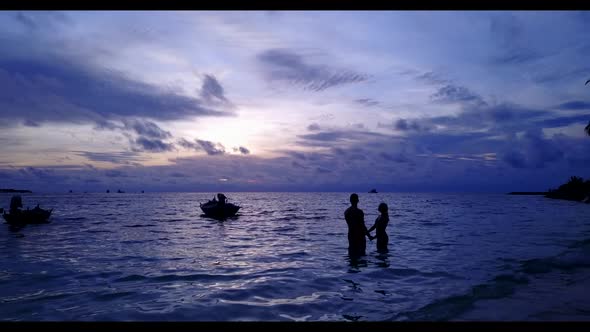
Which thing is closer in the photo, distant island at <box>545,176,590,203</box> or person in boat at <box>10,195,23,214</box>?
person in boat at <box>10,195,23,214</box>

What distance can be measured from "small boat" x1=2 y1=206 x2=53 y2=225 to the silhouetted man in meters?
34.5

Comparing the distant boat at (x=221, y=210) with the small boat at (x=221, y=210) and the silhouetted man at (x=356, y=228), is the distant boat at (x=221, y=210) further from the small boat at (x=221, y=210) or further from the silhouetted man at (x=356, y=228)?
the silhouetted man at (x=356, y=228)

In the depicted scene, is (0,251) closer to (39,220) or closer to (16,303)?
(16,303)

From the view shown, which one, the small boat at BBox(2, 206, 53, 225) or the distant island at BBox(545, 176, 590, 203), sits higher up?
the distant island at BBox(545, 176, 590, 203)

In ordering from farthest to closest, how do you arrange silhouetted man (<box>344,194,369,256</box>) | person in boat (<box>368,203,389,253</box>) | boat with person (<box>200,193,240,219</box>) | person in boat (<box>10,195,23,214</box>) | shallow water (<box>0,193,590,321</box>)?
boat with person (<box>200,193,240,219</box>) → person in boat (<box>10,195,23,214</box>) → person in boat (<box>368,203,389,253</box>) → silhouetted man (<box>344,194,369,256</box>) → shallow water (<box>0,193,590,321</box>)

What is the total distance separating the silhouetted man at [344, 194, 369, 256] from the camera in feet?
48.1

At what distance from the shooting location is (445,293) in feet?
33.1

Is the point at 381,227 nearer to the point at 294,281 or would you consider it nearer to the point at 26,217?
the point at 294,281

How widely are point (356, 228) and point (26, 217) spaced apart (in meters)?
35.1

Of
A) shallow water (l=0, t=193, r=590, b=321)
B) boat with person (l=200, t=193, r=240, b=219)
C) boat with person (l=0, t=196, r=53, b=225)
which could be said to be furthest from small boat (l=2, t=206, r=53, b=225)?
shallow water (l=0, t=193, r=590, b=321)

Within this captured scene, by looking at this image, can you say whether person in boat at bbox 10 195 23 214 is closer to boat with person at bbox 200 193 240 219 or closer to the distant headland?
boat with person at bbox 200 193 240 219
